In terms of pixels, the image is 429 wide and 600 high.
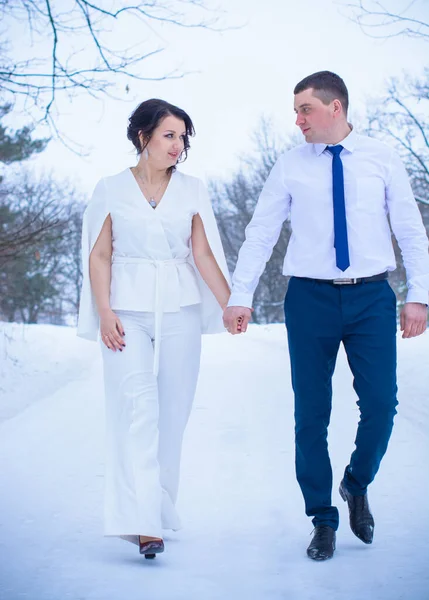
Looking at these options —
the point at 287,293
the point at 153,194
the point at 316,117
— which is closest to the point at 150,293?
the point at 153,194

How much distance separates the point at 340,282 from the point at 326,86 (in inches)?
39.3

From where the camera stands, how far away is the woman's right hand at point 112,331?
14.6 feet

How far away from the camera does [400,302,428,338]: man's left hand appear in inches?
175

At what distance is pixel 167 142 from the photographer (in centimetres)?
462

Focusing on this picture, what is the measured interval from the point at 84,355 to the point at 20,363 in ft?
10.2

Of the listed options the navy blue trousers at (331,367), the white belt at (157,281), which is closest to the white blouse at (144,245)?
the white belt at (157,281)

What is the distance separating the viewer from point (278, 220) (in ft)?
15.3

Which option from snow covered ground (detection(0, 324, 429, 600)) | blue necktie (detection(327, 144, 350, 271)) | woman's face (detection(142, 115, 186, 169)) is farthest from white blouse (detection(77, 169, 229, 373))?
snow covered ground (detection(0, 324, 429, 600))

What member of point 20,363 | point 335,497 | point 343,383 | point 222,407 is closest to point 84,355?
point 20,363

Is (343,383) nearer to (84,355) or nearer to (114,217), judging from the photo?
(84,355)

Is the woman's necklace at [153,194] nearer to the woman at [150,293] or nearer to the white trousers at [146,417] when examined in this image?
the woman at [150,293]

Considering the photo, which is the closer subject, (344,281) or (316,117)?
(344,281)

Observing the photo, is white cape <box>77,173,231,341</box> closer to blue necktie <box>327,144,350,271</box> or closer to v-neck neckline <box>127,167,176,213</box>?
v-neck neckline <box>127,167,176,213</box>

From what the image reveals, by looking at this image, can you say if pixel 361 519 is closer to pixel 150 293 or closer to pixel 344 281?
pixel 344 281
